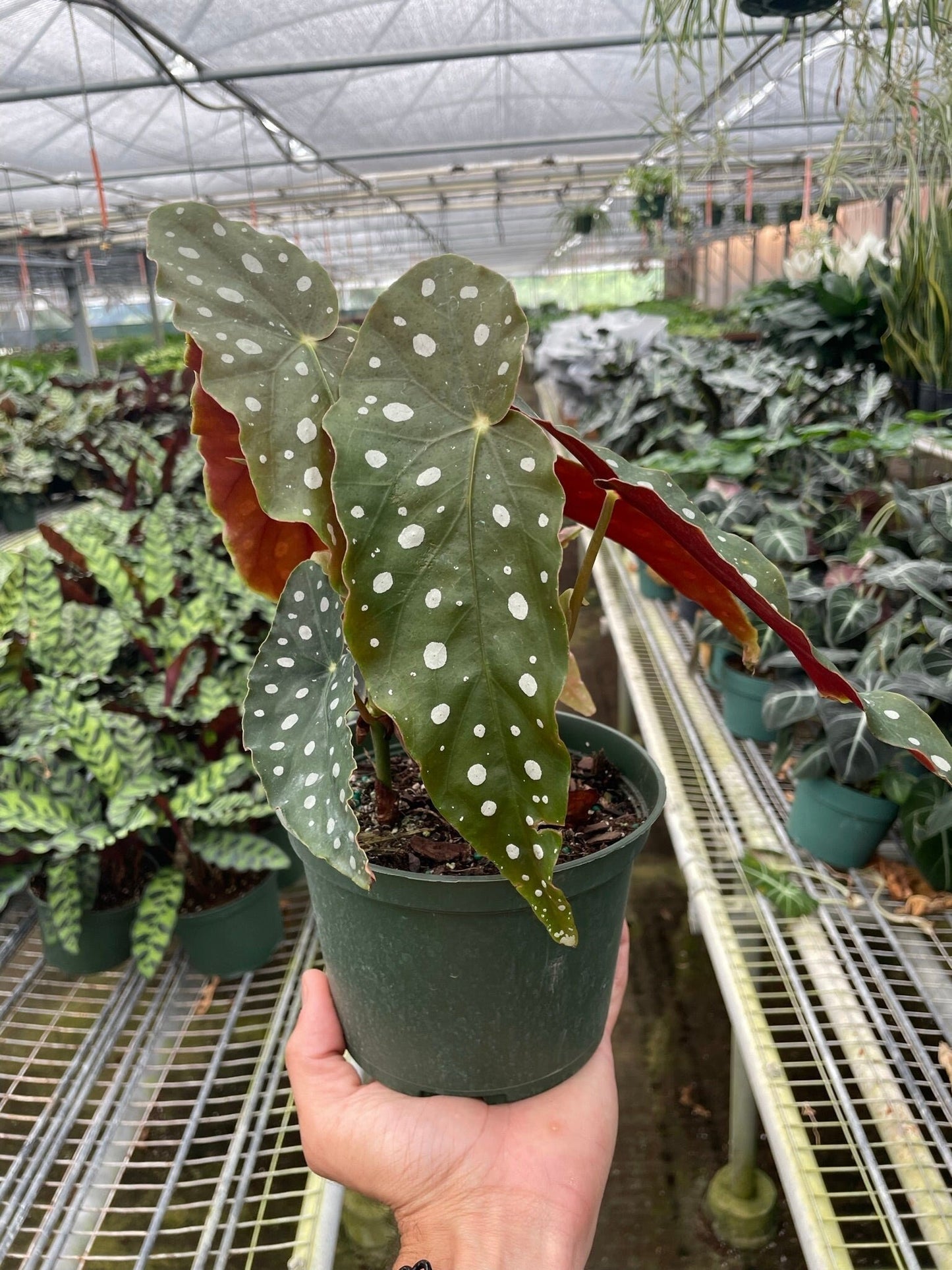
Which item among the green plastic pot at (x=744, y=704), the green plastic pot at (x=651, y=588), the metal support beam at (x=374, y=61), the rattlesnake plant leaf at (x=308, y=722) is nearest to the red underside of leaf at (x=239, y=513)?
the rattlesnake plant leaf at (x=308, y=722)

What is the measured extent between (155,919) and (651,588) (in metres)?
1.75

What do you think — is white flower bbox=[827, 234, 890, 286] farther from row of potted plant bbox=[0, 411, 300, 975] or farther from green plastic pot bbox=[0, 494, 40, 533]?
green plastic pot bbox=[0, 494, 40, 533]

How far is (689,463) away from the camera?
2.41 meters

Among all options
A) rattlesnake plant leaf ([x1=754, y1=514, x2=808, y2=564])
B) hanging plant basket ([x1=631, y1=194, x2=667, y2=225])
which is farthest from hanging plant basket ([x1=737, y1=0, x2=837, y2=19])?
hanging plant basket ([x1=631, y1=194, x2=667, y2=225])

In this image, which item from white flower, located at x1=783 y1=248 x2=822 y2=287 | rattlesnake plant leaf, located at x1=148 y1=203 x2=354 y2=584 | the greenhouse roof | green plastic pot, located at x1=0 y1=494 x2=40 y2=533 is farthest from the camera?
the greenhouse roof

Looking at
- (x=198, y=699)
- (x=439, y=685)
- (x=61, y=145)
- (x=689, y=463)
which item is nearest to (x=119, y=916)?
(x=198, y=699)

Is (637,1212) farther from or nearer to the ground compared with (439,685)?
nearer to the ground

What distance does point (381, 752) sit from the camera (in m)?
0.80

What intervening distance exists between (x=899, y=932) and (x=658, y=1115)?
2.44 ft

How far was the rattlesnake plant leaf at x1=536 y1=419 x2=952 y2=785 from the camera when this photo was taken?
1.88ft

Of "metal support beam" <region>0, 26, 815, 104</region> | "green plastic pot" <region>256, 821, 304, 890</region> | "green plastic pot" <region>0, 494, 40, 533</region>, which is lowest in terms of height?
"green plastic pot" <region>256, 821, 304, 890</region>

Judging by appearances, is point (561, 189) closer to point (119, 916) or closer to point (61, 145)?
point (61, 145)

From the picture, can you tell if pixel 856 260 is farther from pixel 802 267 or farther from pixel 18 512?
pixel 18 512

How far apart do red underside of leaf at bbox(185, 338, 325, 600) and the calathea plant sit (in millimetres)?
95
